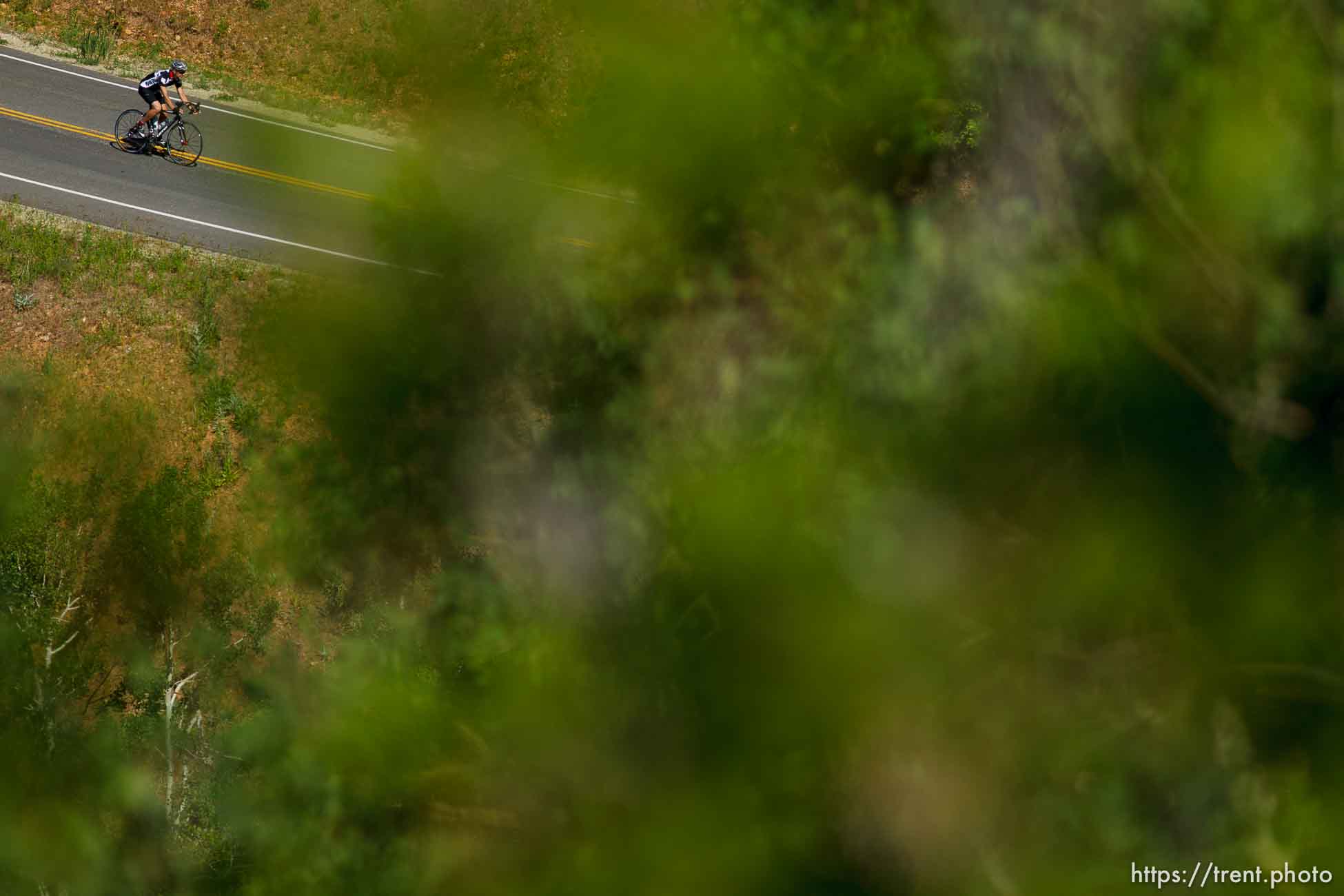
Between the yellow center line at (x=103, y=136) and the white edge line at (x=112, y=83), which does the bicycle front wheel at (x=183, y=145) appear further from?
the white edge line at (x=112, y=83)

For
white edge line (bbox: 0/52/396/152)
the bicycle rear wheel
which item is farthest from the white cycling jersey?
white edge line (bbox: 0/52/396/152)

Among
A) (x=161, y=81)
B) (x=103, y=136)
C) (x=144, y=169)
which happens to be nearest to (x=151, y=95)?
(x=161, y=81)

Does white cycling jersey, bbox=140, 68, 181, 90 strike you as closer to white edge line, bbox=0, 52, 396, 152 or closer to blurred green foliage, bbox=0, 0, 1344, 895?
white edge line, bbox=0, 52, 396, 152

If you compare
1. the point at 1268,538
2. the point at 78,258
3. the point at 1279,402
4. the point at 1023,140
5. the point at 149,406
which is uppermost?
the point at 1023,140

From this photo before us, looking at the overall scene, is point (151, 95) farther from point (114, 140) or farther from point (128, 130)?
point (114, 140)

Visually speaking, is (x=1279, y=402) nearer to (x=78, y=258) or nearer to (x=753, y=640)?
(x=753, y=640)

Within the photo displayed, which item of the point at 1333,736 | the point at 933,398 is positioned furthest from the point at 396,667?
the point at 1333,736
